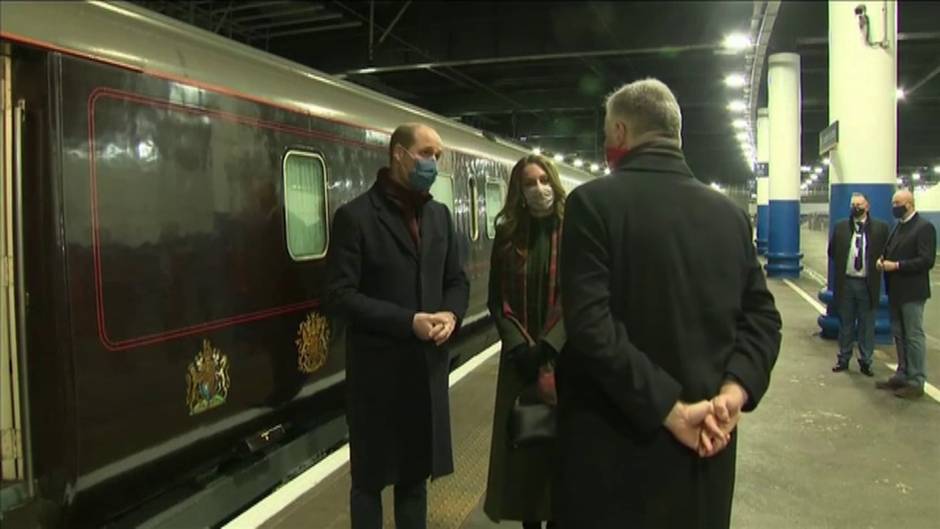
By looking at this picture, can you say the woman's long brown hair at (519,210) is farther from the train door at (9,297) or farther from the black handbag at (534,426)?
the train door at (9,297)

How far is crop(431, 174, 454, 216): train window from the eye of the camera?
7.13m

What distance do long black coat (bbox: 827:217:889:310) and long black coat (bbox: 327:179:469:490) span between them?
556cm

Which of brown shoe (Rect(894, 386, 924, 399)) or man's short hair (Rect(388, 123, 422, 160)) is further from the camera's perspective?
brown shoe (Rect(894, 386, 924, 399))

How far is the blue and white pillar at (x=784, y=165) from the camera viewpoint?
13.5 m

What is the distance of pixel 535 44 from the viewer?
12.4 metres

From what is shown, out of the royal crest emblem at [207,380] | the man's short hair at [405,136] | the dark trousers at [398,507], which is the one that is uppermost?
the man's short hair at [405,136]

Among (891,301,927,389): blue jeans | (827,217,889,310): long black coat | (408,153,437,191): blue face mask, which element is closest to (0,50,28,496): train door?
(408,153,437,191): blue face mask

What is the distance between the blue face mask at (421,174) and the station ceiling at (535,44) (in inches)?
60.0

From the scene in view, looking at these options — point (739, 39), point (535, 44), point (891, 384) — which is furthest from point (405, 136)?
point (535, 44)

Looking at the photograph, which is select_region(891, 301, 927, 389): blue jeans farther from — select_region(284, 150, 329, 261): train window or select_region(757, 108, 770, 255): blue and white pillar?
select_region(757, 108, 770, 255): blue and white pillar

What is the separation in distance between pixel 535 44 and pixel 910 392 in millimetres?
8336

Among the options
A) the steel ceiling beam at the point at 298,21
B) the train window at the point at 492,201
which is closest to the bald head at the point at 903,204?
the train window at the point at 492,201

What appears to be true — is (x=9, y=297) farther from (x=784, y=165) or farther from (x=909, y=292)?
(x=784, y=165)

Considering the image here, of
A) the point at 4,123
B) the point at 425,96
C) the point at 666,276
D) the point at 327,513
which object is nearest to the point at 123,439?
the point at 327,513
